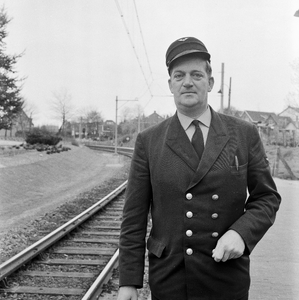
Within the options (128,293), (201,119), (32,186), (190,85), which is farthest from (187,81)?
(32,186)

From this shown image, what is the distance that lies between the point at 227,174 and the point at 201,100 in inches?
16.2

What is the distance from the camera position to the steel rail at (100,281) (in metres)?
4.72

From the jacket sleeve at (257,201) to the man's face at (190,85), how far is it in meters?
0.33

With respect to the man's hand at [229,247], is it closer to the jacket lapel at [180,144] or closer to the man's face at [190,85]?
the jacket lapel at [180,144]

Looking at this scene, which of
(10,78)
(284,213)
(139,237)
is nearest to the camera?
(139,237)

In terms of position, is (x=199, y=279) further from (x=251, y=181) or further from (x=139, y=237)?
(x=251, y=181)

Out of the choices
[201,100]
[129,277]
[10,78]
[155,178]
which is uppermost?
[10,78]

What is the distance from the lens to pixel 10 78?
29734 millimetres

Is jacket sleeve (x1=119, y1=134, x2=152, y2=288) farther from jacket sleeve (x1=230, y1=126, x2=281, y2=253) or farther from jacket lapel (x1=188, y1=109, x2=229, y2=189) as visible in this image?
jacket sleeve (x1=230, y1=126, x2=281, y2=253)

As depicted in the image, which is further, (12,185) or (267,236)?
(12,185)

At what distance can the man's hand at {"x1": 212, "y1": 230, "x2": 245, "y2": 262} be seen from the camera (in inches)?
77.1

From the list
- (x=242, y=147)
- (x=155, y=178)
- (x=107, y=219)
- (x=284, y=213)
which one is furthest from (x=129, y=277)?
(x=284, y=213)

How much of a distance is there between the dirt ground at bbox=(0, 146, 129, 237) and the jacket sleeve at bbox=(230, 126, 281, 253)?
24.7 ft

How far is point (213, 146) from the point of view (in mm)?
2121
